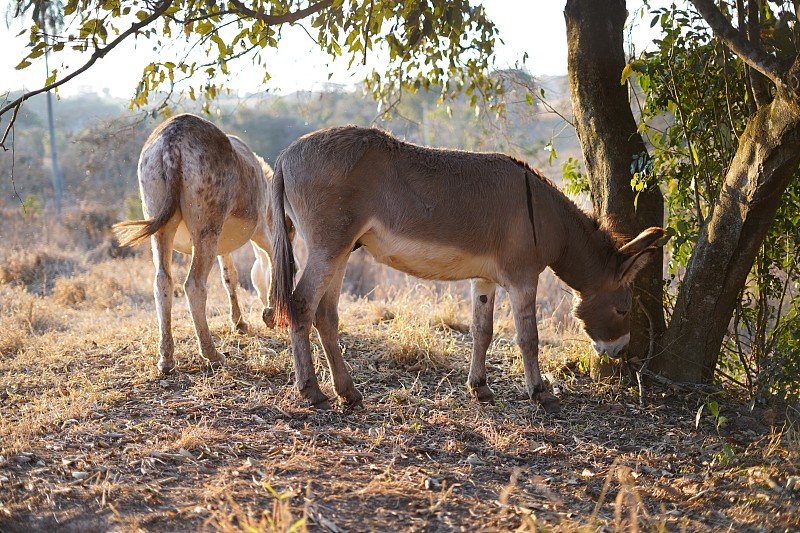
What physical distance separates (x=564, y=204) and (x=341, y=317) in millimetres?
2939

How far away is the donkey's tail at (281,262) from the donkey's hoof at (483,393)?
4.94ft

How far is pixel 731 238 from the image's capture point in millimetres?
4641

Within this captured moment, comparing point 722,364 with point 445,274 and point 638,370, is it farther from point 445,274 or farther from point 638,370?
point 445,274

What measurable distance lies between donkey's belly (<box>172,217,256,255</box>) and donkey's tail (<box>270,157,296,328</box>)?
4.13ft

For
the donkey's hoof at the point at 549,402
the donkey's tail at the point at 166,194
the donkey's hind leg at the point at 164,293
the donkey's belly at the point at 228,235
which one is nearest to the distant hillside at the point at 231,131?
the donkey's belly at the point at 228,235

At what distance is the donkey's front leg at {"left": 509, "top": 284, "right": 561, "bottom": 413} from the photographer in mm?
4883

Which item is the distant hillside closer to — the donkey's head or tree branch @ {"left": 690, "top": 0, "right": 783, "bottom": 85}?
the donkey's head

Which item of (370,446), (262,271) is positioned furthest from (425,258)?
(262,271)

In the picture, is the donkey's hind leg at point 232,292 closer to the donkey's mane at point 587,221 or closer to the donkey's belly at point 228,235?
the donkey's belly at point 228,235

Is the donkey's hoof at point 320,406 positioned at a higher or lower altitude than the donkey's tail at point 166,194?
lower

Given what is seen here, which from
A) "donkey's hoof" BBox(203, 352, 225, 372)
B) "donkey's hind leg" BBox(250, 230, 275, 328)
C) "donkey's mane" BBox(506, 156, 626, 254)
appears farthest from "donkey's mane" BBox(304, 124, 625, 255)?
"donkey's hind leg" BBox(250, 230, 275, 328)

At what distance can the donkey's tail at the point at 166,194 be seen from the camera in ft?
17.1

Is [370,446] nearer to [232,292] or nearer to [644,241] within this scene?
[644,241]

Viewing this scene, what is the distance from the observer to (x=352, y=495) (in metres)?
3.37
